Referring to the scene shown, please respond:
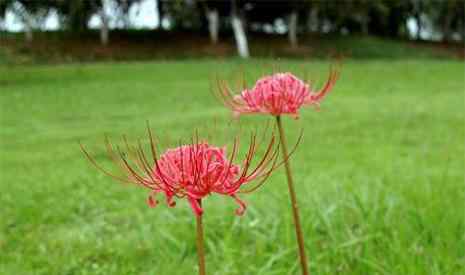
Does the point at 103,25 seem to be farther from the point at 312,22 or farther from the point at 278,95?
the point at 278,95

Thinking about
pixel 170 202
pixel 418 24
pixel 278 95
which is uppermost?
pixel 418 24

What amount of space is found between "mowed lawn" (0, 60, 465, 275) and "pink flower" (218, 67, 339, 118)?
0.15 m

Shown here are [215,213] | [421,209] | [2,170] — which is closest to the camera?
[421,209]

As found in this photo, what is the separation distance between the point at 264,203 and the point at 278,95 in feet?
8.59

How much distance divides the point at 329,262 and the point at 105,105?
11.9 meters

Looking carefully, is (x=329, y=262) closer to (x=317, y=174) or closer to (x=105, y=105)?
(x=317, y=174)

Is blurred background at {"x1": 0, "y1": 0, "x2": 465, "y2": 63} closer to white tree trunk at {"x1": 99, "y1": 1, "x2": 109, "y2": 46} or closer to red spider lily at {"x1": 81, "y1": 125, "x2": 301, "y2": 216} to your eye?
white tree trunk at {"x1": 99, "y1": 1, "x2": 109, "y2": 46}

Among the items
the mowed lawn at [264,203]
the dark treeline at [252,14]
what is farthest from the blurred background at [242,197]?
the dark treeline at [252,14]

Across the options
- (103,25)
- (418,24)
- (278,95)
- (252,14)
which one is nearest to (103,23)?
(103,25)

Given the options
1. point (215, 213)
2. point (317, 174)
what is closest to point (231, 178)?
point (215, 213)

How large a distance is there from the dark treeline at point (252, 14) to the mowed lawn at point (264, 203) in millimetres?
17367

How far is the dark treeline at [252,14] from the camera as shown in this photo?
103 feet

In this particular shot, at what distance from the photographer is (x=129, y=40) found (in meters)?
34.7

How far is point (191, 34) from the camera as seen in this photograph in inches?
1436
